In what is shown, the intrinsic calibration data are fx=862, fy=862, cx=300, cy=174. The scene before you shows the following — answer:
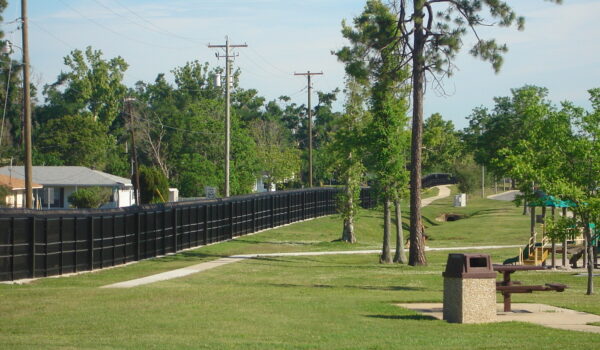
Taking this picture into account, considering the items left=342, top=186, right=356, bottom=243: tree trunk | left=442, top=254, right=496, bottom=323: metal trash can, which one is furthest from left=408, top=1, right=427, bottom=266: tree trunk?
left=442, top=254, right=496, bottom=323: metal trash can

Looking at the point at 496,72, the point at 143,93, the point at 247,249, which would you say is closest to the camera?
the point at 496,72

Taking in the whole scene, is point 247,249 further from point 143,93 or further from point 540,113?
point 143,93

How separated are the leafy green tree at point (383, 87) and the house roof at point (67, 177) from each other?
42883mm

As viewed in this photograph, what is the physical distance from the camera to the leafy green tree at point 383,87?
35.6 metres

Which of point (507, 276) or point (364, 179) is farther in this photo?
point (364, 179)

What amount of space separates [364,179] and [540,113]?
2466 centimetres

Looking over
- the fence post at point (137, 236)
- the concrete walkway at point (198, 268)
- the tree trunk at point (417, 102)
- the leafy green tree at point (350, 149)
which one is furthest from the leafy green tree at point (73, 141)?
the tree trunk at point (417, 102)

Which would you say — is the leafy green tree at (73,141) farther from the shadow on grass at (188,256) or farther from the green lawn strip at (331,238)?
the shadow on grass at (188,256)

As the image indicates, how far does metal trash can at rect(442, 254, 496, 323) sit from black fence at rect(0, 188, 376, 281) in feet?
→ 42.3

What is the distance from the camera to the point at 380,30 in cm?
3553

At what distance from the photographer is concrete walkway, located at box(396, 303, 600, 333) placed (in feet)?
54.1

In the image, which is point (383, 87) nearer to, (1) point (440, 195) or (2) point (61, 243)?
(2) point (61, 243)

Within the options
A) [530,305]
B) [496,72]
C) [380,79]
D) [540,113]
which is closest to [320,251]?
[380,79]

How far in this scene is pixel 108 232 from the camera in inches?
1189
